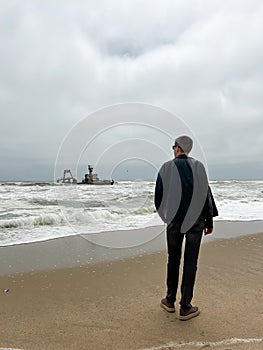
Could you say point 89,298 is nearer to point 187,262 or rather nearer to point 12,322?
point 12,322

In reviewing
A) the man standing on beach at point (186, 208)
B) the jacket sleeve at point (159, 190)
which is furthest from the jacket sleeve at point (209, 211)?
the jacket sleeve at point (159, 190)

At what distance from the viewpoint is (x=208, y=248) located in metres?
6.97

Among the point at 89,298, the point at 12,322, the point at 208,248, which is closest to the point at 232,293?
the point at 89,298

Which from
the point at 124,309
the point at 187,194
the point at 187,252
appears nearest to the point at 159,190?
the point at 187,194

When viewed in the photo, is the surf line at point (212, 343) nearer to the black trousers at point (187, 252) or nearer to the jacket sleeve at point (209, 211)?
the black trousers at point (187, 252)

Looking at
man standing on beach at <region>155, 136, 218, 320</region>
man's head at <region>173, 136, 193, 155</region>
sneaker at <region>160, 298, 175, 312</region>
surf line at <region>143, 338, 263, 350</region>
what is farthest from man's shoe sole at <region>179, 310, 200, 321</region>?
man's head at <region>173, 136, 193, 155</region>

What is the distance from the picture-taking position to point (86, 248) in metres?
7.01

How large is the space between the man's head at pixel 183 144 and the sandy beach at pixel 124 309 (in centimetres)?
167

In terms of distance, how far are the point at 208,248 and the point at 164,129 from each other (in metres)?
3.35

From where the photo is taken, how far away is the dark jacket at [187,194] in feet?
11.0

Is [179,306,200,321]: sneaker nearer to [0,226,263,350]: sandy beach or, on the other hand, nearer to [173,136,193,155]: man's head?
[0,226,263,350]: sandy beach

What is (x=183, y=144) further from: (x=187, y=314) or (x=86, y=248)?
(x=86, y=248)

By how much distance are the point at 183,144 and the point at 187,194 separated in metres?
0.51

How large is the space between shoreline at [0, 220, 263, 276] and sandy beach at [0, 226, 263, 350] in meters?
0.43
